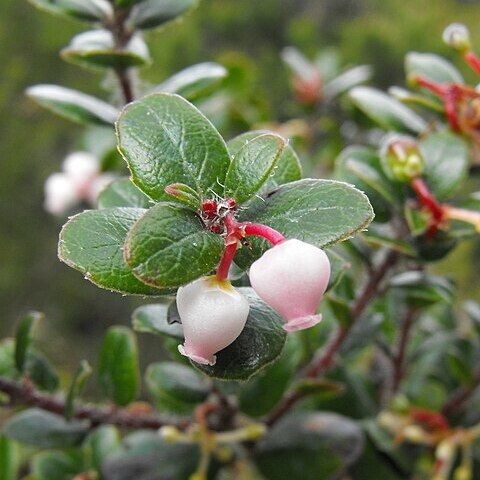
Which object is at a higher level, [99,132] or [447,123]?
[447,123]

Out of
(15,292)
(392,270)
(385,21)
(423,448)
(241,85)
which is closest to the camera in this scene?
(392,270)

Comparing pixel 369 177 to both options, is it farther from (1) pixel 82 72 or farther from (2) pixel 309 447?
(1) pixel 82 72

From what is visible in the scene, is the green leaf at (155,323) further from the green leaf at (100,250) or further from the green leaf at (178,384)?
the green leaf at (178,384)

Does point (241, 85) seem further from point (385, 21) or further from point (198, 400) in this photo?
point (385, 21)

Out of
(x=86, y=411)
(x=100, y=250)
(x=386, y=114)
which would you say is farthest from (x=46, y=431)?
(x=386, y=114)

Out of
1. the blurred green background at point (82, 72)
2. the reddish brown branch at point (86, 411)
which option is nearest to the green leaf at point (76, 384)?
the reddish brown branch at point (86, 411)

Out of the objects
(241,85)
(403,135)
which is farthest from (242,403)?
(241,85)

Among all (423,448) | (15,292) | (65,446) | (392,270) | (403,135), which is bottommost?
(15,292)

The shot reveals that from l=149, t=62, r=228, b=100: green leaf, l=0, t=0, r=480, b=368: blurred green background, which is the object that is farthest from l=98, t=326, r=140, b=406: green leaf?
l=0, t=0, r=480, b=368: blurred green background
